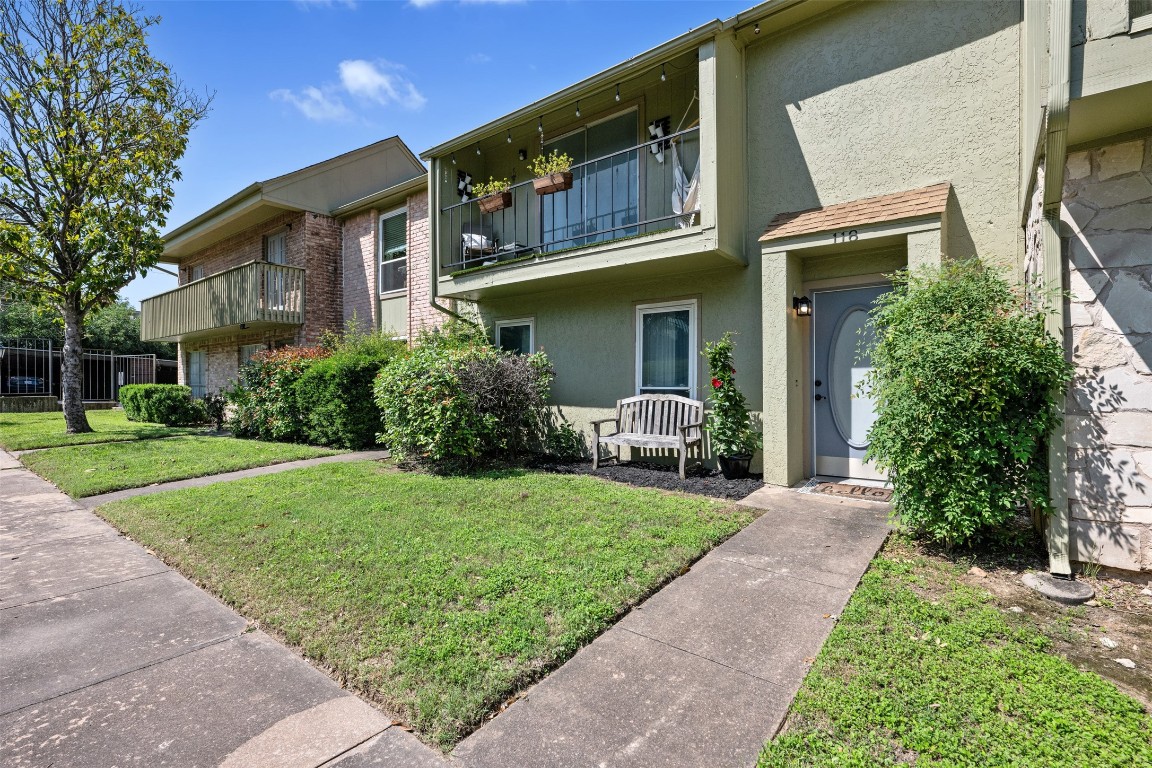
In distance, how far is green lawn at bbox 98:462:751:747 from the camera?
2750mm

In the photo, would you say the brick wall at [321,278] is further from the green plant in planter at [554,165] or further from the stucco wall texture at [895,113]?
the stucco wall texture at [895,113]

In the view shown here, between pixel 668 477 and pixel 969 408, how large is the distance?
145 inches

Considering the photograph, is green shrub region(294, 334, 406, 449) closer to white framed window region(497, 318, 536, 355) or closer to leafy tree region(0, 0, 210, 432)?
white framed window region(497, 318, 536, 355)

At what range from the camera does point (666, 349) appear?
314 inches

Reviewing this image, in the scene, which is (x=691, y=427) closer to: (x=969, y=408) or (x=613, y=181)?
(x=969, y=408)

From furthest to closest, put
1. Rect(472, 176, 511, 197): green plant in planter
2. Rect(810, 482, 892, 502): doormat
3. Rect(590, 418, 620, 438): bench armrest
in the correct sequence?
Rect(472, 176, 511, 197): green plant in planter < Rect(590, 418, 620, 438): bench armrest < Rect(810, 482, 892, 502): doormat

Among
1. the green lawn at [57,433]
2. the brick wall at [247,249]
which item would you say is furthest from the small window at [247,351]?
the green lawn at [57,433]

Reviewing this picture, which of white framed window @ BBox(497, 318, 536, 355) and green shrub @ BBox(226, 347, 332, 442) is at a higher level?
white framed window @ BBox(497, 318, 536, 355)

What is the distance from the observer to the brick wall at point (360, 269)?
1349 cm

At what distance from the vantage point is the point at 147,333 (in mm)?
18047

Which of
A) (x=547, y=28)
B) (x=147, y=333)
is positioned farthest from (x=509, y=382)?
(x=147, y=333)

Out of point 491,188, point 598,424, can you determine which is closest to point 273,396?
point 491,188

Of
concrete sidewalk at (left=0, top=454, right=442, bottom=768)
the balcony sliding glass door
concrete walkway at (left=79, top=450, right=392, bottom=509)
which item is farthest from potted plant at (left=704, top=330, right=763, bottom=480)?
concrete walkway at (left=79, top=450, right=392, bottom=509)

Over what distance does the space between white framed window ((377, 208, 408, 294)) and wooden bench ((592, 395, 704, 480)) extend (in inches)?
285
